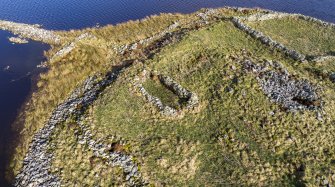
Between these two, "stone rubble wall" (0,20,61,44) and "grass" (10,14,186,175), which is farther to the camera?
"stone rubble wall" (0,20,61,44)

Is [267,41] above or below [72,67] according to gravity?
below

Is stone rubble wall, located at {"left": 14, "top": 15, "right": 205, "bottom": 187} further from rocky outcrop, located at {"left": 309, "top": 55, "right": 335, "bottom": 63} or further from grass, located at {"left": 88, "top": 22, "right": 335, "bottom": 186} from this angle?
rocky outcrop, located at {"left": 309, "top": 55, "right": 335, "bottom": 63}

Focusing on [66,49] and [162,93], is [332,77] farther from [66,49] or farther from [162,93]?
[66,49]

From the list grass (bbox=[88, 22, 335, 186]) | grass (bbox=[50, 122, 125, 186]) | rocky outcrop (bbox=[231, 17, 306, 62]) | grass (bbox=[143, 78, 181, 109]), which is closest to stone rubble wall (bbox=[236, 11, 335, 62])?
rocky outcrop (bbox=[231, 17, 306, 62])

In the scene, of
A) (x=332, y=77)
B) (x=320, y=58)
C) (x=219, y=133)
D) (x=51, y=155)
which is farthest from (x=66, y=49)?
(x=332, y=77)

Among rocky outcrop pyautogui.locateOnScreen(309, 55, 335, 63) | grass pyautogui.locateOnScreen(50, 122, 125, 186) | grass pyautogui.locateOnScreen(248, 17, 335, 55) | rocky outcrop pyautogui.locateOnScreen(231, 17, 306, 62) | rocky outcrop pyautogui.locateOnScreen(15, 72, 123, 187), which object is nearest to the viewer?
grass pyautogui.locateOnScreen(50, 122, 125, 186)

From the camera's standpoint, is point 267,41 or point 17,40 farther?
point 17,40

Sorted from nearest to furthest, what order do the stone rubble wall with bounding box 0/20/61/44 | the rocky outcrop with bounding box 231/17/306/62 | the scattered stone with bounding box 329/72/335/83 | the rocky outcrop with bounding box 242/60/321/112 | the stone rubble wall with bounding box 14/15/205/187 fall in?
1. the stone rubble wall with bounding box 14/15/205/187
2. the rocky outcrop with bounding box 242/60/321/112
3. the scattered stone with bounding box 329/72/335/83
4. the rocky outcrop with bounding box 231/17/306/62
5. the stone rubble wall with bounding box 0/20/61/44
